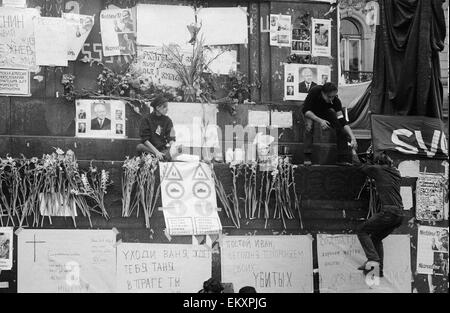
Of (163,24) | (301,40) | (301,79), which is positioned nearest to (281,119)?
(301,79)

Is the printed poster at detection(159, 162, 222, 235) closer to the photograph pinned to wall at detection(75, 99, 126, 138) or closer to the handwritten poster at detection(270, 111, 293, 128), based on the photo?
the photograph pinned to wall at detection(75, 99, 126, 138)

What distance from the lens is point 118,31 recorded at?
12758 mm

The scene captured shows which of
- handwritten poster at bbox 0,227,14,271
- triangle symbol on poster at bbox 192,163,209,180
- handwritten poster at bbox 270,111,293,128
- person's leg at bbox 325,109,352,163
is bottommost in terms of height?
handwritten poster at bbox 0,227,14,271

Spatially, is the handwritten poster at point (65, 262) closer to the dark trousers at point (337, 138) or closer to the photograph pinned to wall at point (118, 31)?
the photograph pinned to wall at point (118, 31)

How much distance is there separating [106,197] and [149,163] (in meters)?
0.78

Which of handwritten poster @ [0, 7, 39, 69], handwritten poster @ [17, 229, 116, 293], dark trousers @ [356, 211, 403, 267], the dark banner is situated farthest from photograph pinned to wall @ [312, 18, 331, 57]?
handwritten poster @ [17, 229, 116, 293]

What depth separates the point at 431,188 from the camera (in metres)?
12.2

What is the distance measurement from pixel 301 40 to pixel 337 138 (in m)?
2.08

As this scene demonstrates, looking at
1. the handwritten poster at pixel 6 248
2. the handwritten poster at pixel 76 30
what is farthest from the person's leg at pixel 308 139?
the handwritten poster at pixel 6 248

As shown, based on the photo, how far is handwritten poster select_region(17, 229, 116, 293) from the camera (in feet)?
34.1

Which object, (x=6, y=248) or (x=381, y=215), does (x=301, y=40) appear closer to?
(x=381, y=215)

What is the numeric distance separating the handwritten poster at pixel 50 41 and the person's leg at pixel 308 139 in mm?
4046

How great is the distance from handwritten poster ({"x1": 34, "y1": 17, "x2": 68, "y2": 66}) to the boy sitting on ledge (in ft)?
6.07

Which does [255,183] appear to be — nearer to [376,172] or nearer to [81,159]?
[376,172]
